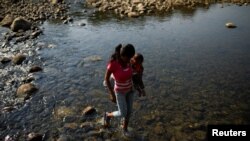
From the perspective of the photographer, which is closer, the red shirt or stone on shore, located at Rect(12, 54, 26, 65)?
the red shirt

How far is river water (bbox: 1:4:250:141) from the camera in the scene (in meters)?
9.87

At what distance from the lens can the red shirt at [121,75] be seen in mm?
7664

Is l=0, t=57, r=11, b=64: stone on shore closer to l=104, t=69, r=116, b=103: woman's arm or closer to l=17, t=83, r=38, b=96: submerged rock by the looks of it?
l=17, t=83, r=38, b=96: submerged rock

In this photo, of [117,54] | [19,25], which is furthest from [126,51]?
[19,25]

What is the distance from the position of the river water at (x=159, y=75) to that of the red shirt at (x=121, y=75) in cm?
186

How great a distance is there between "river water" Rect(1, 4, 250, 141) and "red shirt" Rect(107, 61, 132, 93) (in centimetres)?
186

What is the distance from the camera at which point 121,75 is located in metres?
7.80

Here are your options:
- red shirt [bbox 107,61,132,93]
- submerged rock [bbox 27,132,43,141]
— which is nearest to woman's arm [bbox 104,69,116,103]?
red shirt [bbox 107,61,132,93]

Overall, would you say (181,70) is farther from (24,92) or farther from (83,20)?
(83,20)

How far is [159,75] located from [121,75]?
5.63 m

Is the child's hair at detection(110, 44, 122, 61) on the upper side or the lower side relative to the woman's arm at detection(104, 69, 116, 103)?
upper

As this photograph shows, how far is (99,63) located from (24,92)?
13.6 ft

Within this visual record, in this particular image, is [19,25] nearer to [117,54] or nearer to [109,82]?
[109,82]

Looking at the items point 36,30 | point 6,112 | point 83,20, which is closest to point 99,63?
point 6,112
